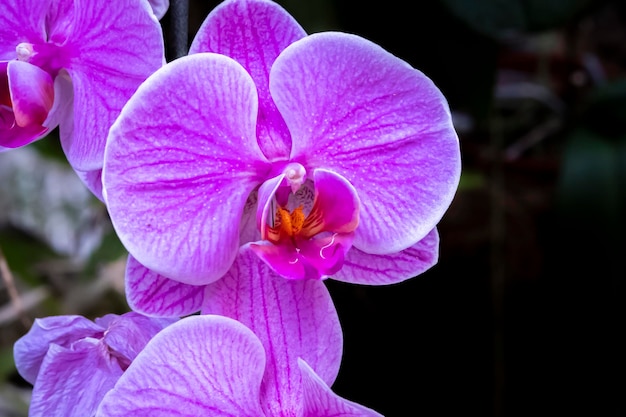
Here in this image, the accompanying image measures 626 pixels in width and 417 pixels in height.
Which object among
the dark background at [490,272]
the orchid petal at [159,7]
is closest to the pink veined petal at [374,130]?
the orchid petal at [159,7]

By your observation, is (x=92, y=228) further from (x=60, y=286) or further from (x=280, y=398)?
(x=280, y=398)

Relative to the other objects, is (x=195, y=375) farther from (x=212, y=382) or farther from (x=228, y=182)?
(x=228, y=182)

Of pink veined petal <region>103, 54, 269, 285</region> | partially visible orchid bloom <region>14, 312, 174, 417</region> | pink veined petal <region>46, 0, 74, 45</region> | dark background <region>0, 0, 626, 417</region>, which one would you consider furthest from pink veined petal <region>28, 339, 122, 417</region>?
dark background <region>0, 0, 626, 417</region>

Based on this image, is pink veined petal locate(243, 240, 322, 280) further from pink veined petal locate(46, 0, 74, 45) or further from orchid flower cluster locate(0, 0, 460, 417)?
pink veined petal locate(46, 0, 74, 45)

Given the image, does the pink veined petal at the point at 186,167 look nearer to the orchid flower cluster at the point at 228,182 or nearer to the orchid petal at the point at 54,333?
the orchid flower cluster at the point at 228,182

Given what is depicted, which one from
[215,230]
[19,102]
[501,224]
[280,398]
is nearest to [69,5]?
[19,102]

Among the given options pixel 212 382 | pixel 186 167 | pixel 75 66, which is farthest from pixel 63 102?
pixel 212 382

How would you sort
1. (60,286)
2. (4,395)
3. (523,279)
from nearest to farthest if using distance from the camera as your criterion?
1. (4,395)
2. (523,279)
3. (60,286)
